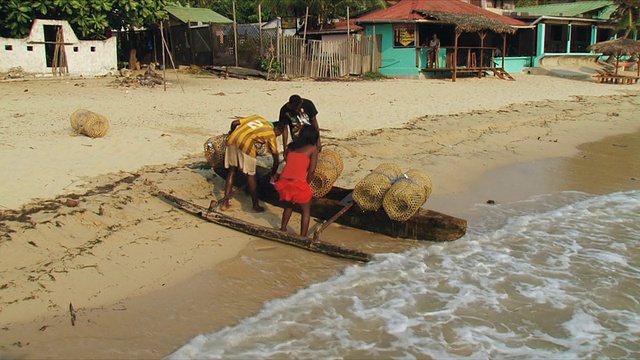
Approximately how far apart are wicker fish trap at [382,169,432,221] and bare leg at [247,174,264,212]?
167 cm

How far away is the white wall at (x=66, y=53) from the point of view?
695 inches

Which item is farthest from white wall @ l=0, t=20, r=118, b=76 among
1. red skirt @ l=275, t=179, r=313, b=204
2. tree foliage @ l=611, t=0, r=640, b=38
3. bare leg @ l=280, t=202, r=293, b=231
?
tree foliage @ l=611, t=0, r=640, b=38

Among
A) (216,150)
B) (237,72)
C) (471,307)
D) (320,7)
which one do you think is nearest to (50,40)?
(237,72)

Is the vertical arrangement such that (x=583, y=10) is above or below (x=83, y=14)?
above

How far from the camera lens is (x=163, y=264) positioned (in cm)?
559

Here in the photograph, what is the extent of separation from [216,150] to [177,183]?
0.71 m

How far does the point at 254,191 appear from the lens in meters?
7.04

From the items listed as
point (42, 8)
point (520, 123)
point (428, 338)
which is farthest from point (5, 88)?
point (428, 338)

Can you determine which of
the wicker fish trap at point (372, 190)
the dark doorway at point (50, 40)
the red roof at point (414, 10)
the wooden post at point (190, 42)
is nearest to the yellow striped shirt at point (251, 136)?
the wicker fish trap at point (372, 190)

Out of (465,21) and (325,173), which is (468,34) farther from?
→ (325,173)

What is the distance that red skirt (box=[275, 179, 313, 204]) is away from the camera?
20.0 feet

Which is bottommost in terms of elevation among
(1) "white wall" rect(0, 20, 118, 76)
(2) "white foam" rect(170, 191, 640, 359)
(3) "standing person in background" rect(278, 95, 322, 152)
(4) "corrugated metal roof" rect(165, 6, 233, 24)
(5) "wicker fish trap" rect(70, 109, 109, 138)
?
(2) "white foam" rect(170, 191, 640, 359)

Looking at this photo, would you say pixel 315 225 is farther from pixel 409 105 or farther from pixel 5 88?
pixel 5 88

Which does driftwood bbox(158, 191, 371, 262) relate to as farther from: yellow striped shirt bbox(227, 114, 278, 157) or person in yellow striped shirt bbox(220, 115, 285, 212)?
yellow striped shirt bbox(227, 114, 278, 157)
